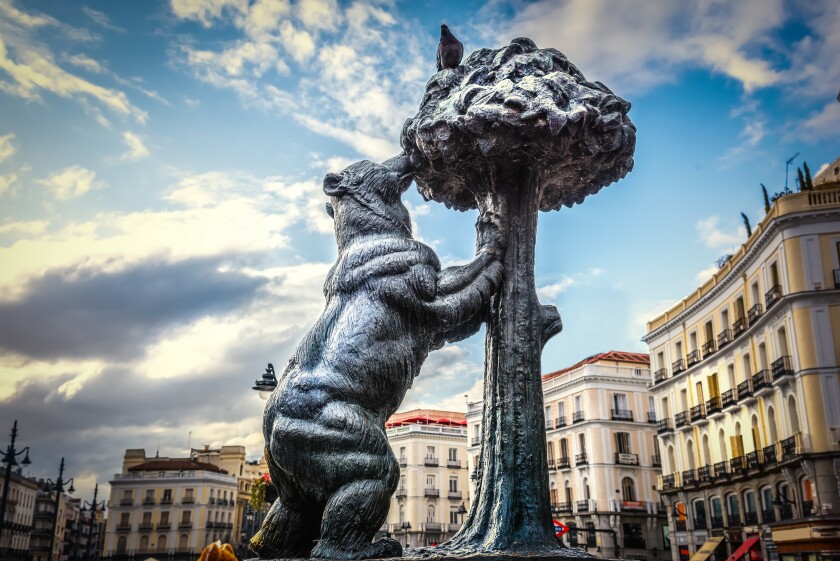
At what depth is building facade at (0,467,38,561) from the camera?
201 feet

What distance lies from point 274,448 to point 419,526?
1948 inches

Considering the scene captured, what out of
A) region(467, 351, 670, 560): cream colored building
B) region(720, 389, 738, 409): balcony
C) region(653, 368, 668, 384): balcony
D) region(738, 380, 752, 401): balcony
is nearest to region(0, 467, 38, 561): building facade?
region(467, 351, 670, 560): cream colored building

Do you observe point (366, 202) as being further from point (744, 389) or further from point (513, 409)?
point (744, 389)

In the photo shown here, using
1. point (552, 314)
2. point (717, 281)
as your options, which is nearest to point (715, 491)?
point (717, 281)

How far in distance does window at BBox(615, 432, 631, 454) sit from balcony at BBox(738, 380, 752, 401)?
40.0 ft

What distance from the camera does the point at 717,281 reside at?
3091 cm

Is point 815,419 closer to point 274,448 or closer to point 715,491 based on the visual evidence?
point 715,491

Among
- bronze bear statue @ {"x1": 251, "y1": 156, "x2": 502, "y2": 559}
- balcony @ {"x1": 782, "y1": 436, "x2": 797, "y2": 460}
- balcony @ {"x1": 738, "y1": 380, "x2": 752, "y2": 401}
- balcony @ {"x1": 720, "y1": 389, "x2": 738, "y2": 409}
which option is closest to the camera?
bronze bear statue @ {"x1": 251, "y1": 156, "x2": 502, "y2": 559}

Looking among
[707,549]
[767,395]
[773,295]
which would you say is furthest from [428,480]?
[773,295]

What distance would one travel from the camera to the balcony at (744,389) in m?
27.3

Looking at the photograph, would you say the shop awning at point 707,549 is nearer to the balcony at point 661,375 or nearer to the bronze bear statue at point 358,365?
the balcony at point 661,375

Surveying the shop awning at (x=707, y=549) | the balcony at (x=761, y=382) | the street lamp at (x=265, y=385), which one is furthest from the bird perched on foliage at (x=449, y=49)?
the shop awning at (x=707, y=549)

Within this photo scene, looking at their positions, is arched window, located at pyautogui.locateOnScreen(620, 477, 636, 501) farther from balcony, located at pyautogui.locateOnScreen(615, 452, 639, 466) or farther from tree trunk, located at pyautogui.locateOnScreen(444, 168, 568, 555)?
tree trunk, located at pyautogui.locateOnScreen(444, 168, 568, 555)

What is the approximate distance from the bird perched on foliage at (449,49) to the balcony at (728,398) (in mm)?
27345
